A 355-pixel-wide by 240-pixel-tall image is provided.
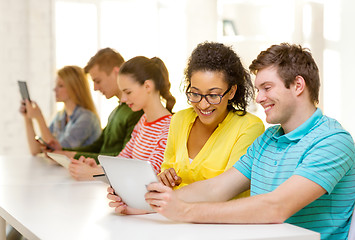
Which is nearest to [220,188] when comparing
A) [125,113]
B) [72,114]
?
[125,113]

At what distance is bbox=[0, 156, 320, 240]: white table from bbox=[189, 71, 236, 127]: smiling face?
51 cm

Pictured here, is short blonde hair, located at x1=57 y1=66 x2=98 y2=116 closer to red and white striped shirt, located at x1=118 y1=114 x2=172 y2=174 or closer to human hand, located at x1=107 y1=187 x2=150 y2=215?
red and white striped shirt, located at x1=118 y1=114 x2=172 y2=174

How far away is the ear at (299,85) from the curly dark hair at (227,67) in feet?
1.45

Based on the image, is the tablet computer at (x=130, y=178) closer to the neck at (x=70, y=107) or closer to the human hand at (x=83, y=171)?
the human hand at (x=83, y=171)

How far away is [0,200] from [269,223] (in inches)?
43.0

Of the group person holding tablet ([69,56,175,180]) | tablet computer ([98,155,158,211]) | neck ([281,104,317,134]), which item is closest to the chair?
neck ([281,104,317,134])

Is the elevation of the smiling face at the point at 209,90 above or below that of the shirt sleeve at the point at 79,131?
above

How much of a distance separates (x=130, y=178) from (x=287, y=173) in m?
0.49

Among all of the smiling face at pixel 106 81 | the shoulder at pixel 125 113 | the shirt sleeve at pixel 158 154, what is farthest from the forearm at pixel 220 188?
the smiling face at pixel 106 81

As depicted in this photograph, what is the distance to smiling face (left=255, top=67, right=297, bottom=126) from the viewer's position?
1.75 meters

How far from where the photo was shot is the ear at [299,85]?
1.75 metres

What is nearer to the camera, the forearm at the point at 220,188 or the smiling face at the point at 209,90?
the forearm at the point at 220,188

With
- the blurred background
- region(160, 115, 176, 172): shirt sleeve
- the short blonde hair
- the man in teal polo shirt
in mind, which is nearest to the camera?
the man in teal polo shirt

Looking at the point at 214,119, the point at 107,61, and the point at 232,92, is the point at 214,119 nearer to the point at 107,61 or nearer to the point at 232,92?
the point at 232,92
